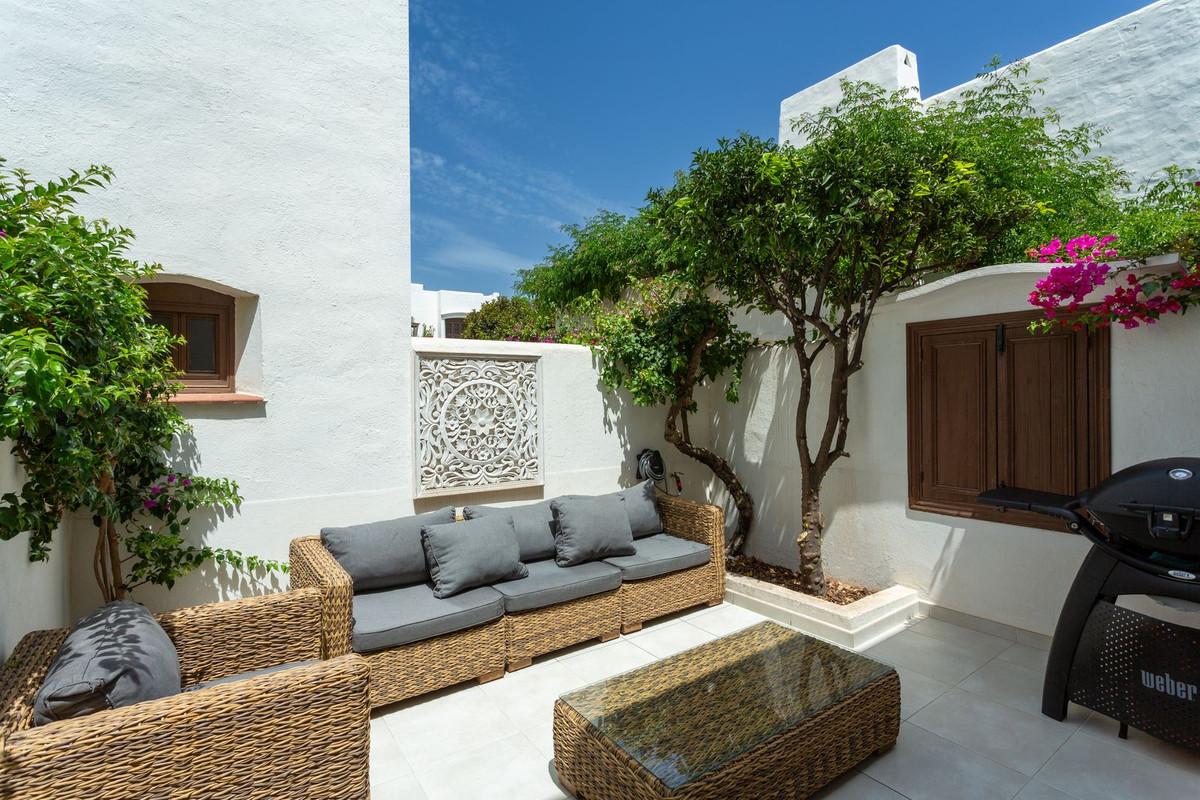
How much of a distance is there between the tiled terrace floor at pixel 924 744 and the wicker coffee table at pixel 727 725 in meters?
0.20

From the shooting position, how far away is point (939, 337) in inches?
162

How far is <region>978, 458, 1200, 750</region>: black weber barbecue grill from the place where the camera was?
2.45m

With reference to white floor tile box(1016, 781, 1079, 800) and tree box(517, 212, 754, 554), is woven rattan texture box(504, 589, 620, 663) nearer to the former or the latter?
tree box(517, 212, 754, 554)

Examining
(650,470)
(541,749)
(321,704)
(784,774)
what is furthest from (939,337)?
(321,704)

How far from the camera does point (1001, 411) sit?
383 cm

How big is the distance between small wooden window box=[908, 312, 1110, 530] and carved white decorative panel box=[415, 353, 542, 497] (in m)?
2.89

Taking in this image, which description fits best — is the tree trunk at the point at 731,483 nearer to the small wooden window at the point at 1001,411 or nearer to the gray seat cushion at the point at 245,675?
the small wooden window at the point at 1001,411

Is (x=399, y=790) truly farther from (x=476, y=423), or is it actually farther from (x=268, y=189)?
(x=268, y=189)

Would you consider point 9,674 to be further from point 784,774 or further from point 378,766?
point 784,774

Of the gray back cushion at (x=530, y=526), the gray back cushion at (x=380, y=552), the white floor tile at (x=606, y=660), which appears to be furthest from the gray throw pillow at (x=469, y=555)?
the white floor tile at (x=606, y=660)

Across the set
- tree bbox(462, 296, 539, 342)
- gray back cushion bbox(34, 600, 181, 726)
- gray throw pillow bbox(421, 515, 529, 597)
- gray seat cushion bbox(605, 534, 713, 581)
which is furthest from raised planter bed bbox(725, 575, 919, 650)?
tree bbox(462, 296, 539, 342)

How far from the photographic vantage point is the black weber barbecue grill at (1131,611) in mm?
2445

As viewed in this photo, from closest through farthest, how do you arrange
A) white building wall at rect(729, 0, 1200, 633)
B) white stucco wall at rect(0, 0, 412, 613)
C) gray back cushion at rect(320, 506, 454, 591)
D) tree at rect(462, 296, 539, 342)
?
white stucco wall at rect(0, 0, 412, 613)
white building wall at rect(729, 0, 1200, 633)
gray back cushion at rect(320, 506, 454, 591)
tree at rect(462, 296, 539, 342)

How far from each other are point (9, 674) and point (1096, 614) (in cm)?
439
